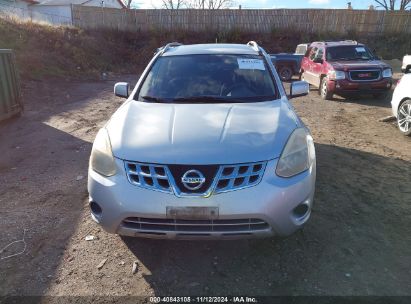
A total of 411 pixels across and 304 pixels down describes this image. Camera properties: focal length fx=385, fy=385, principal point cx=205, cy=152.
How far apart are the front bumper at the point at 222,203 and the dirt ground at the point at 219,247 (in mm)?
402

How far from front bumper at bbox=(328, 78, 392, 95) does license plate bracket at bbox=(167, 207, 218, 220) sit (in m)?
9.83

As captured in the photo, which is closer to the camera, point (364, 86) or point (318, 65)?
point (364, 86)

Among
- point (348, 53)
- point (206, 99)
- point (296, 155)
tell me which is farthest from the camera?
point (348, 53)

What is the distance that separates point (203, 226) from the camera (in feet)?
9.40

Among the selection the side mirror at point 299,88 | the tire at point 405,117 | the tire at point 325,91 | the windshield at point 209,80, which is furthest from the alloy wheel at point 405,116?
the tire at point 325,91

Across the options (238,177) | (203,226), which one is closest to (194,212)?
(203,226)

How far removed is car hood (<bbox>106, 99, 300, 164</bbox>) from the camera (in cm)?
290

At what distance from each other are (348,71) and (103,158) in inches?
390

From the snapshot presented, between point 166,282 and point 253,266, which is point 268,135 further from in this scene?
point 166,282

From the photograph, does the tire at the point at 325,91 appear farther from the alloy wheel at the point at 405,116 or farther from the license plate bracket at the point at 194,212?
the license plate bracket at the point at 194,212

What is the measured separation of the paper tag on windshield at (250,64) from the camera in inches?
A: 175

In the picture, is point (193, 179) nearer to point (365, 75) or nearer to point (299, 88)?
point (299, 88)

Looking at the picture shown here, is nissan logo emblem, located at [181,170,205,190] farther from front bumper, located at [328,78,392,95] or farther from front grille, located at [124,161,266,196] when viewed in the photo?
front bumper, located at [328,78,392,95]

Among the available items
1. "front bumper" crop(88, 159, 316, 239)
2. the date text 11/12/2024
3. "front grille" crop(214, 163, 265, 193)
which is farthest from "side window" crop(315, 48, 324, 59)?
the date text 11/12/2024
